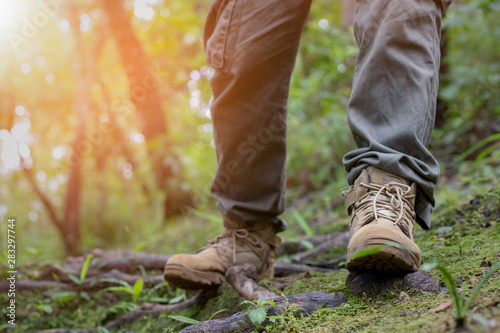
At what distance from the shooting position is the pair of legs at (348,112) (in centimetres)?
124

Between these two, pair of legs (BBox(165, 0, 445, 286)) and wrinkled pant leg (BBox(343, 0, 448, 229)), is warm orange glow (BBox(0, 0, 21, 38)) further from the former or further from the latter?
wrinkled pant leg (BBox(343, 0, 448, 229))

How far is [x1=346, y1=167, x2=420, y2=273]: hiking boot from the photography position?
105 centimetres

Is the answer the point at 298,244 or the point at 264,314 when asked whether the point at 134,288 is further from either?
the point at 264,314

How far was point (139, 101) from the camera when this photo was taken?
6508mm

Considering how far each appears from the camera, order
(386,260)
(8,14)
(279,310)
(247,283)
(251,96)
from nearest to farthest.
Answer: (386,260)
(279,310)
(247,283)
(251,96)
(8,14)

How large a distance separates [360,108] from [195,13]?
7.94 metres

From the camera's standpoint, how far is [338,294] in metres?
1.25

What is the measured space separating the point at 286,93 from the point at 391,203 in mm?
794

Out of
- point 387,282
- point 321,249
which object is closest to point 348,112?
point 387,282

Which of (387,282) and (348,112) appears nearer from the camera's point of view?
(387,282)

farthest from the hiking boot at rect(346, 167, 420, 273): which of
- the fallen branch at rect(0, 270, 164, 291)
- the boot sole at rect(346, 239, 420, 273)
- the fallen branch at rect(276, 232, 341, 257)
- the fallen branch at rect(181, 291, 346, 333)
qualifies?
the fallen branch at rect(0, 270, 164, 291)

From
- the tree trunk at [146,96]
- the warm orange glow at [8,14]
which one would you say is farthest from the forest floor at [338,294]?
the warm orange glow at [8,14]

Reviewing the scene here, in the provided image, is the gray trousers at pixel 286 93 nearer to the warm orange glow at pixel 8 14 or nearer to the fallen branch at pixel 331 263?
the fallen branch at pixel 331 263

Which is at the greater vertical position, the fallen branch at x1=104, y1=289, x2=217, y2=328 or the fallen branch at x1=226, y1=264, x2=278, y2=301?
the fallen branch at x1=226, y1=264, x2=278, y2=301
